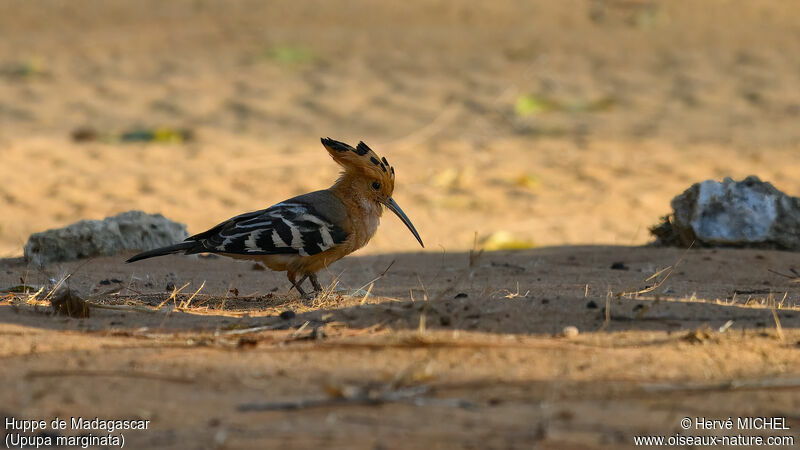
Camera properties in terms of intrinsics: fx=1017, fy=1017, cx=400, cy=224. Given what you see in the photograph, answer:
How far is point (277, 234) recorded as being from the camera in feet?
17.5

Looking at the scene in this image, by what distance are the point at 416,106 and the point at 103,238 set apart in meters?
7.20

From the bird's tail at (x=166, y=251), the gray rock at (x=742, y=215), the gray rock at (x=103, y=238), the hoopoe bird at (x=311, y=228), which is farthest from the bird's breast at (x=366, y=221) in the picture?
the gray rock at (x=742, y=215)

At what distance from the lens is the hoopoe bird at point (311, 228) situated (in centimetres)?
534

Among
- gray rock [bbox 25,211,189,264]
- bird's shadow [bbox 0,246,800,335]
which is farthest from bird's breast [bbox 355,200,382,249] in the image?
gray rock [bbox 25,211,189,264]

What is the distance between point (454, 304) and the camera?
14.6 ft

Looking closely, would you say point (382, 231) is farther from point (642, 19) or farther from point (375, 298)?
A: point (642, 19)

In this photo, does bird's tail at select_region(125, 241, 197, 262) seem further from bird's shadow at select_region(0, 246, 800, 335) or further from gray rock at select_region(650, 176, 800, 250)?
gray rock at select_region(650, 176, 800, 250)

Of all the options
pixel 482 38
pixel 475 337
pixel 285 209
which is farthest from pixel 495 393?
pixel 482 38

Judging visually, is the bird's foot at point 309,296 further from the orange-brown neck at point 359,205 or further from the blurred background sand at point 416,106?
the blurred background sand at point 416,106

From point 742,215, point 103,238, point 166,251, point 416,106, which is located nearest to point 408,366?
point 166,251

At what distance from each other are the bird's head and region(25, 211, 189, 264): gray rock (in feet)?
5.38

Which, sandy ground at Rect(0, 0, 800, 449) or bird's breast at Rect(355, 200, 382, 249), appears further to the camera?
bird's breast at Rect(355, 200, 382, 249)

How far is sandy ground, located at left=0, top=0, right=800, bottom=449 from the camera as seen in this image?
3396 millimetres

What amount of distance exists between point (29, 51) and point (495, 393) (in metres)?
14.4
